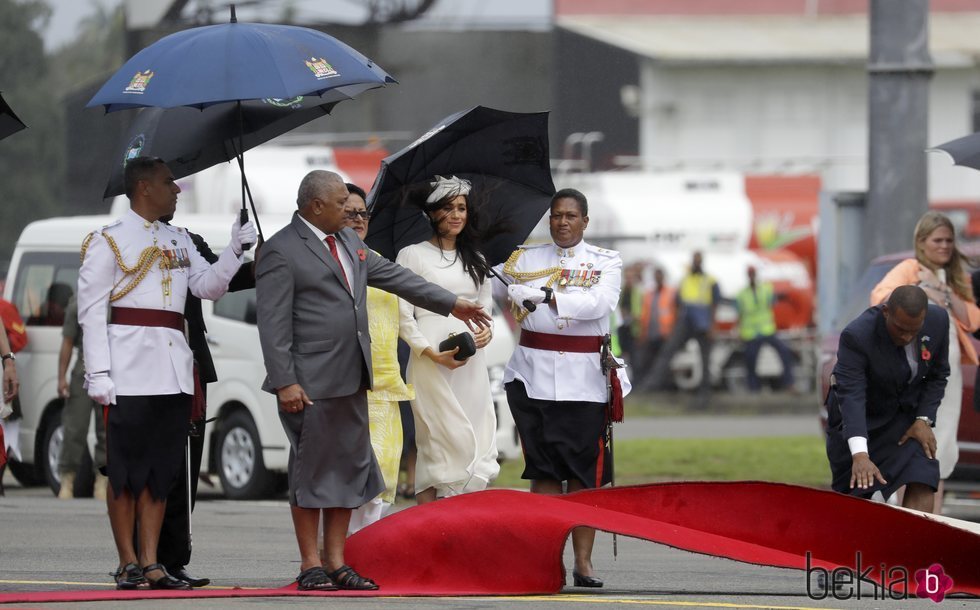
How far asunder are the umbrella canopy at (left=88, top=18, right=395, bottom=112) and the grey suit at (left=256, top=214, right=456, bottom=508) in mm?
641

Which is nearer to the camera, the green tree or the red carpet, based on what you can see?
the red carpet

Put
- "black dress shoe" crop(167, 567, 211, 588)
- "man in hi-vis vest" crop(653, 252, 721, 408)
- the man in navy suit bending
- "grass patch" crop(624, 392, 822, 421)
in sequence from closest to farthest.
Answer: "black dress shoe" crop(167, 567, 211, 588)
the man in navy suit bending
"grass patch" crop(624, 392, 822, 421)
"man in hi-vis vest" crop(653, 252, 721, 408)

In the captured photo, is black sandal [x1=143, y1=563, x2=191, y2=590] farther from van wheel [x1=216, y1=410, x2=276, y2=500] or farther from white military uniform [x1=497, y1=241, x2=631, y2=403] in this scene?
van wheel [x1=216, y1=410, x2=276, y2=500]

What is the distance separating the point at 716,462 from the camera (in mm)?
15492

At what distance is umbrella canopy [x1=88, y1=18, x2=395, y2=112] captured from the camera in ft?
24.8

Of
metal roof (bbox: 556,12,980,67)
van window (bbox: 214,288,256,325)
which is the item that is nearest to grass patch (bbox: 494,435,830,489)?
van window (bbox: 214,288,256,325)

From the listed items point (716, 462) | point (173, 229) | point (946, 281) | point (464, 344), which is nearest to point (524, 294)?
point (464, 344)

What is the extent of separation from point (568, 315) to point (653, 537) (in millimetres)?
1419

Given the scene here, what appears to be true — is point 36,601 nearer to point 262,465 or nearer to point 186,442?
point 186,442

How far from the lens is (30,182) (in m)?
44.0

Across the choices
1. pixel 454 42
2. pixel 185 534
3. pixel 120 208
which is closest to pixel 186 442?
pixel 185 534

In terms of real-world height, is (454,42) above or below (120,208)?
above

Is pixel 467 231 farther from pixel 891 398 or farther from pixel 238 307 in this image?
pixel 238 307

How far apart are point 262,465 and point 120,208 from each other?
797cm
